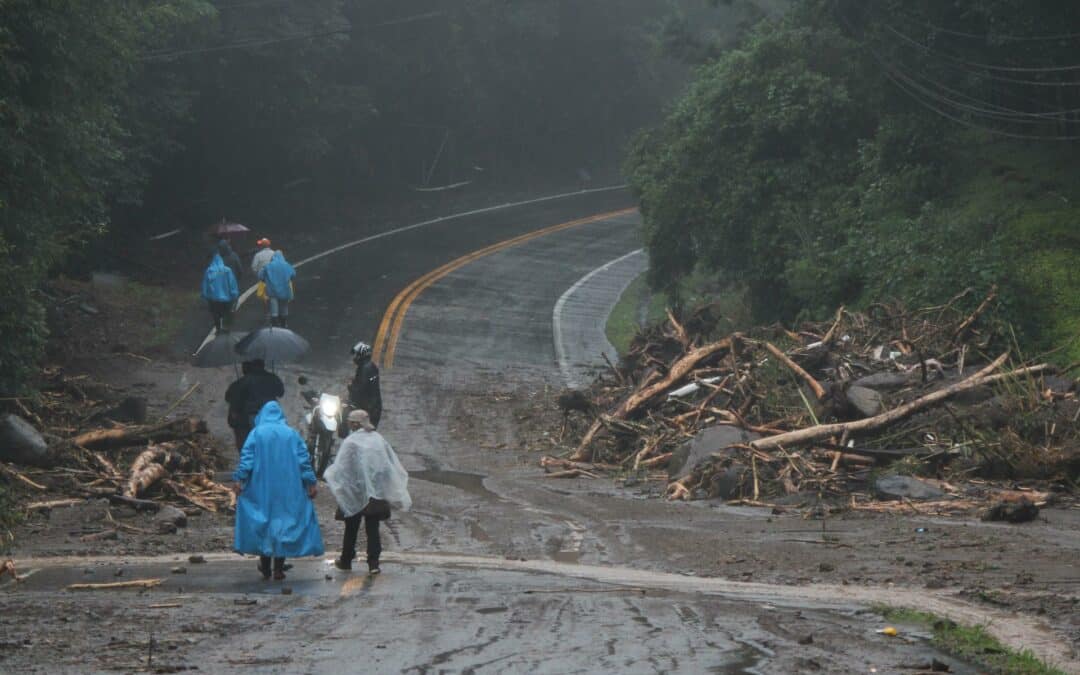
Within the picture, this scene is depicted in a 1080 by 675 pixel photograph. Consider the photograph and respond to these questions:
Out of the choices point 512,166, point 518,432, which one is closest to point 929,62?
point 518,432

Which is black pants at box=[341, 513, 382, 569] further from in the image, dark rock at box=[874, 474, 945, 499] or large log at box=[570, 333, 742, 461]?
large log at box=[570, 333, 742, 461]

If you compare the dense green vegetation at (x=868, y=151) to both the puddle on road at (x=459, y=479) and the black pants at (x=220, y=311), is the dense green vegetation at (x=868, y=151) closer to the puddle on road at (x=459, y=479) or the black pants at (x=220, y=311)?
the puddle on road at (x=459, y=479)

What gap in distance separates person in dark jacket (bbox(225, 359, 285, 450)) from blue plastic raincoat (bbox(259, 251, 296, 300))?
1061 centimetres

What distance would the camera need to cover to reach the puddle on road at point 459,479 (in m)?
17.6

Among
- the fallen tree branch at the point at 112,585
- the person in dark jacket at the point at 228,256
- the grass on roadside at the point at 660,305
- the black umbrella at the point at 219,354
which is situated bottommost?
the grass on roadside at the point at 660,305

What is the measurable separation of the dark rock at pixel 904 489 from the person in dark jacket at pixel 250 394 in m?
6.79

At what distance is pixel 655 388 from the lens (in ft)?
68.0

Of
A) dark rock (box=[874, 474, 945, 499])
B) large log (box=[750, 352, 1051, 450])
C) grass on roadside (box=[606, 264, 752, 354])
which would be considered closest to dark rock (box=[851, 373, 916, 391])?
large log (box=[750, 352, 1051, 450])

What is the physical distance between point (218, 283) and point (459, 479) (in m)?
9.14

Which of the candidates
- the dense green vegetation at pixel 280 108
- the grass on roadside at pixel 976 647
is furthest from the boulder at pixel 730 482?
the dense green vegetation at pixel 280 108

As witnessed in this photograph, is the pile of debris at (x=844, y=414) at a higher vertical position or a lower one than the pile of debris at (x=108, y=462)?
lower

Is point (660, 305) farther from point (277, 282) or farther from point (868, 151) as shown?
point (277, 282)

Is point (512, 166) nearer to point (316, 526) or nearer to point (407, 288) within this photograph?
point (407, 288)

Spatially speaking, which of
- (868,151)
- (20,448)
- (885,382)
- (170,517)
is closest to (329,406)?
(170,517)
